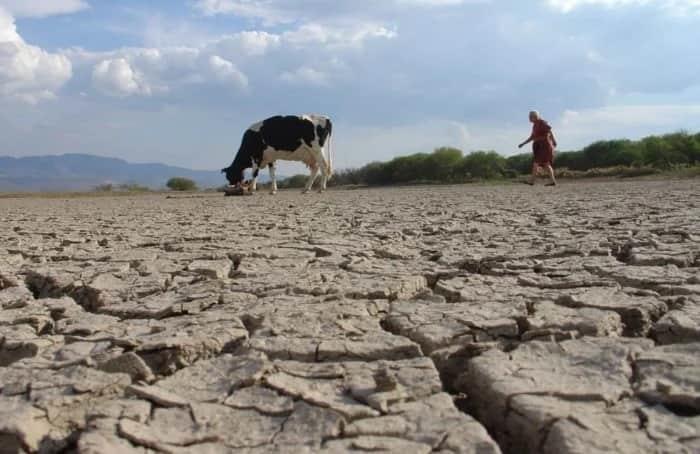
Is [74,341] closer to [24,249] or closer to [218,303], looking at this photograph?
[218,303]

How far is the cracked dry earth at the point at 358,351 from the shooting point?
1429 millimetres

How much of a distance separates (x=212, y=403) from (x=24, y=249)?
3391 millimetres

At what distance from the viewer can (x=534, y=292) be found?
8.73 ft

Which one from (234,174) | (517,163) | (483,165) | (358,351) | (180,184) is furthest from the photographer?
(180,184)

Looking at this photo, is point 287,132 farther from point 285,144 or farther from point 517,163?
point 517,163

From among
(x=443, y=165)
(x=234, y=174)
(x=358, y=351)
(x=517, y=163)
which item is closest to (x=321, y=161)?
(x=234, y=174)

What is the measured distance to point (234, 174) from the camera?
14.2 meters

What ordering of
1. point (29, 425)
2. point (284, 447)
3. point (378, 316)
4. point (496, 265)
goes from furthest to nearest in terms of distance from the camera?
1. point (496, 265)
2. point (378, 316)
3. point (29, 425)
4. point (284, 447)

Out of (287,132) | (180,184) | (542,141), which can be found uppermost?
(287,132)

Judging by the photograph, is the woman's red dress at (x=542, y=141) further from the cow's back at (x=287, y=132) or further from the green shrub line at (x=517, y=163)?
the green shrub line at (x=517, y=163)

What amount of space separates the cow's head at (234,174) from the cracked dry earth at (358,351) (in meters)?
10.4

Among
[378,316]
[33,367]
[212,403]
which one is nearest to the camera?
[212,403]

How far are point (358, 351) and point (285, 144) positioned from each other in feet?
39.6

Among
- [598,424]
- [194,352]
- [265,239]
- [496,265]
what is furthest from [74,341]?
[265,239]
